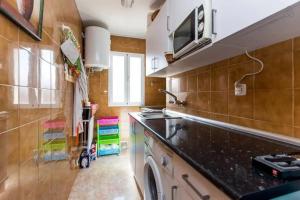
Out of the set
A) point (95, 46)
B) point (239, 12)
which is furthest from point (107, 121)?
point (239, 12)

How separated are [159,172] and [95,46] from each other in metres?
2.44

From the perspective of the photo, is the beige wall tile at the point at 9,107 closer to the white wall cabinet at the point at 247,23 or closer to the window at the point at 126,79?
the white wall cabinet at the point at 247,23

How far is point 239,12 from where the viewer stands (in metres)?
0.80

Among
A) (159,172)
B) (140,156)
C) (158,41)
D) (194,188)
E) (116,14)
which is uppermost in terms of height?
(116,14)

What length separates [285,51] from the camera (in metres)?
0.96

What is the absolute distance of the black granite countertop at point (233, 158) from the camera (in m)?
0.49

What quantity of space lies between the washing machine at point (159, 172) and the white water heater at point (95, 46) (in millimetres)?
1924

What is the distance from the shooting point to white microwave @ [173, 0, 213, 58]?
100cm

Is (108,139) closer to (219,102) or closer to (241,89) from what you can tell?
(219,102)

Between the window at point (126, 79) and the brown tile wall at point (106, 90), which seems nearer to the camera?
the brown tile wall at point (106, 90)

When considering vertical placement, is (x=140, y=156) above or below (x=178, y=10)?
below

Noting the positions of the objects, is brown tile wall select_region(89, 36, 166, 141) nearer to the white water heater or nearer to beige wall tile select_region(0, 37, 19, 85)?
the white water heater

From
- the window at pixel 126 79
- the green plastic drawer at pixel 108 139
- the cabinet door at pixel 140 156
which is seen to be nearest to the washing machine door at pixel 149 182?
the cabinet door at pixel 140 156

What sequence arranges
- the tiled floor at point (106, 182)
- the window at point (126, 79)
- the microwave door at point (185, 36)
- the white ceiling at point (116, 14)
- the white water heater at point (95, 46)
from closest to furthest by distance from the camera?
the microwave door at point (185, 36)
the tiled floor at point (106, 182)
the white ceiling at point (116, 14)
the white water heater at point (95, 46)
the window at point (126, 79)
